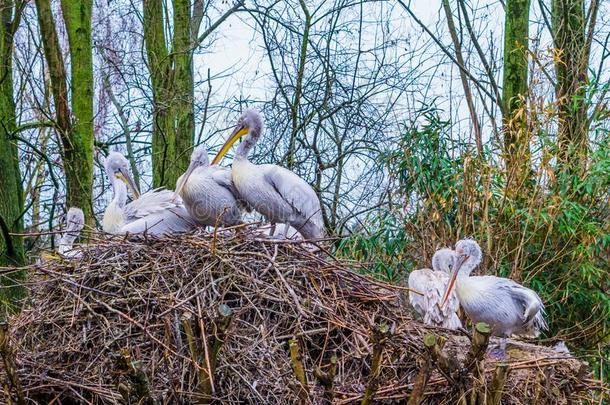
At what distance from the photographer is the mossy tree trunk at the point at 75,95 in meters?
9.51

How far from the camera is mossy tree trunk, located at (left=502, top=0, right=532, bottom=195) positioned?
28.7ft

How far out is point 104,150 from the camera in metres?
12.4

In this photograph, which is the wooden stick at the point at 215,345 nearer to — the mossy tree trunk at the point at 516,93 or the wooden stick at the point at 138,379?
the wooden stick at the point at 138,379

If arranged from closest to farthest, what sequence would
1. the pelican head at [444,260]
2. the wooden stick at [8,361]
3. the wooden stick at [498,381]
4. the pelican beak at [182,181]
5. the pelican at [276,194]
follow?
the wooden stick at [8,361] → the wooden stick at [498,381] → the pelican at [276,194] → the pelican beak at [182,181] → the pelican head at [444,260]

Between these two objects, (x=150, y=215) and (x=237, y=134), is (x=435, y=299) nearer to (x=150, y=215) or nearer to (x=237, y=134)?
(x=237, y=134)

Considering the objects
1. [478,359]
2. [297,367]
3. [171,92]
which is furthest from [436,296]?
[171,92]

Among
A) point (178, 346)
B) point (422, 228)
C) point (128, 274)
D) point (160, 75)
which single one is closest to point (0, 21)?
point (160, 75)

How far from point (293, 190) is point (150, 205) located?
1.27m

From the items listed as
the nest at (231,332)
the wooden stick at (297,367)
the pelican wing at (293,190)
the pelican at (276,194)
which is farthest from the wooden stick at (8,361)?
the pelican wing at (293,190)

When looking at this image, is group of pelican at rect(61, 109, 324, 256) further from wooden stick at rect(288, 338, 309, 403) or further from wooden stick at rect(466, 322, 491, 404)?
wooden stick at rect(288, 338, 309, 403)

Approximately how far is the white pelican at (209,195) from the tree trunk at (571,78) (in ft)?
10.2

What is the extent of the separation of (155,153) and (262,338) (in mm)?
6374

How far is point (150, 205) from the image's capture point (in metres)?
7.91

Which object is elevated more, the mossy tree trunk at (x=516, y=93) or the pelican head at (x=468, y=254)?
the mossy tree trunk at (x=516, y=93)
